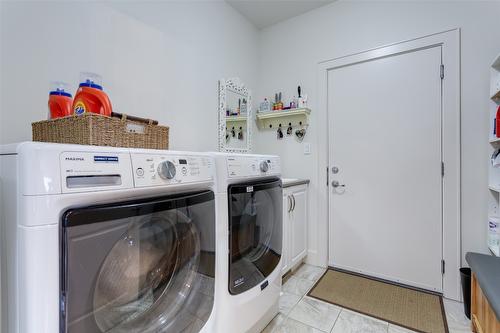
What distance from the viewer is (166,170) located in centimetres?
84

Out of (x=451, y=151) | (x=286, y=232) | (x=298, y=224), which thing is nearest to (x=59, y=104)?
(x=286, y=232)

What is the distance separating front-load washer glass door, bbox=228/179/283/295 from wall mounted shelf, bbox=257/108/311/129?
45.4 inches

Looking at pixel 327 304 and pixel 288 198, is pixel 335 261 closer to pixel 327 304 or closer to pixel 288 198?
pixel 327 304

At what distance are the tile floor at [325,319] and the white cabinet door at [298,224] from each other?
1.17 feet

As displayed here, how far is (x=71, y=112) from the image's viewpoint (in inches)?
41.7

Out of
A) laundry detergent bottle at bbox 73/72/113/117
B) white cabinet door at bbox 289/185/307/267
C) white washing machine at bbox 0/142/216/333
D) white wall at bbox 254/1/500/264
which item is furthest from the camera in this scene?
white cabinet door at bbox 289/185/307/267

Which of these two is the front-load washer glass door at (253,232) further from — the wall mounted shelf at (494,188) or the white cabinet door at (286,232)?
the wall mounted shelf at (494,188)

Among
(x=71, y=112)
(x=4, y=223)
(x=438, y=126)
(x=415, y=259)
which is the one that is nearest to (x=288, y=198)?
(x=415, y=259)

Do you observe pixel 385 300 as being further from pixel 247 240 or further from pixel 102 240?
pixel 102 240

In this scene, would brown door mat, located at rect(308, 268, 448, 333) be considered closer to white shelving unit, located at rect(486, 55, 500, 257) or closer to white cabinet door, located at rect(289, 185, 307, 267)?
white cabinet door, located at rect(289, 185, 307, 267)

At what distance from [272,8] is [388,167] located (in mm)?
1944

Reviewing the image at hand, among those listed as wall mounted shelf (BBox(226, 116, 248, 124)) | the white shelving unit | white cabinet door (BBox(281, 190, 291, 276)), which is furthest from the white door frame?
wall mounted shelf (BBox(226, 116, 248, 124))

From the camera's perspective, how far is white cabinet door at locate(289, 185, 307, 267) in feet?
7.03

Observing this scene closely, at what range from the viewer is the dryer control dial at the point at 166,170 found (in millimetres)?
833
